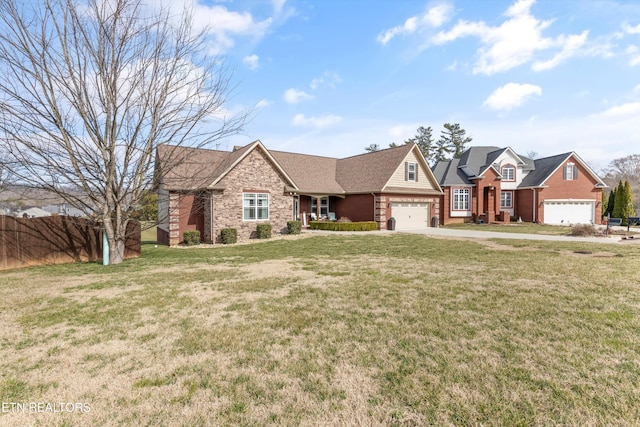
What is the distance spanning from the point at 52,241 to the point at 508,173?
3700 centimetres

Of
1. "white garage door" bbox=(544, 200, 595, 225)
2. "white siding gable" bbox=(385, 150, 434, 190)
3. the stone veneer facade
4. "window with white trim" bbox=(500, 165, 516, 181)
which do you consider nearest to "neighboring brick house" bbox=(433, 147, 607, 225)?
"white garage door" bbox=(544, 200, 595, 225)

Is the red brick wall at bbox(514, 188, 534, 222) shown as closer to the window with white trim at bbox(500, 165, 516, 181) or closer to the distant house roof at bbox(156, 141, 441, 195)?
the window with white trim at bbox(500, 165, 516, 181)

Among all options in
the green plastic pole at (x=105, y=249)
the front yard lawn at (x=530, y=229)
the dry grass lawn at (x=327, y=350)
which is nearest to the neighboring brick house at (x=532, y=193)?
the front yard lawn at (x=530, y=229)

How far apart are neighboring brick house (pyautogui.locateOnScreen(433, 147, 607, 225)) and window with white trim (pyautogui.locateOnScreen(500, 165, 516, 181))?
313mm

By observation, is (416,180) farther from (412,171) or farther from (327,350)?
(327,350)

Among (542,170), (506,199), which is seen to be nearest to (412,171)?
(506,199)

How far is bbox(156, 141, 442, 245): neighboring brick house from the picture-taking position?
17188 mm

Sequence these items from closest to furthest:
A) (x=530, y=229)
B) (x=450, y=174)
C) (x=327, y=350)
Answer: (x=327, y=350), (x=530, y=229), (x=450, y=174)

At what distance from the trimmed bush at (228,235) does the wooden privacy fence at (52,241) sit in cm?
497

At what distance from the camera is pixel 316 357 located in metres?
3.80

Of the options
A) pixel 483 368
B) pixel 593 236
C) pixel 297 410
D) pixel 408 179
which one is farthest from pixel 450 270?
pixel 408 179

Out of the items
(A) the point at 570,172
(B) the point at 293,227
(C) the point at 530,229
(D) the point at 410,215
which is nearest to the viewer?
(B) the point at 293,227

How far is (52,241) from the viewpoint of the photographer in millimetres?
10969

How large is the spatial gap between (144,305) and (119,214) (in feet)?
22.4
